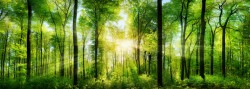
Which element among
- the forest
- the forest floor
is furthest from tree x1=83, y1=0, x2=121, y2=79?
the forest floor

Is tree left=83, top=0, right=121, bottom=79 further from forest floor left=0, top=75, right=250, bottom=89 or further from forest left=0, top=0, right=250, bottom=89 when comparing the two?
forest floor left=0, top=75, right=250, bottom=89

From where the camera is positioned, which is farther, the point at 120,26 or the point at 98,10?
the point at 120,26

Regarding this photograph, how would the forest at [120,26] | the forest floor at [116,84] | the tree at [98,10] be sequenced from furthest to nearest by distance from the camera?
the tree at [98,10] → the forest at [120,26] → the forest floor at [116,84]

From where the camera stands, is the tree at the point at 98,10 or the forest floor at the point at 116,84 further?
the tree at the point at 98,10

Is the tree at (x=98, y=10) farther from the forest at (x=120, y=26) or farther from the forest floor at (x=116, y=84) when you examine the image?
the forest floor at (x=116, y=84)

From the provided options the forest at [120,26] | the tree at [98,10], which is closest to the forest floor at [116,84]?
the forest at [120,26]

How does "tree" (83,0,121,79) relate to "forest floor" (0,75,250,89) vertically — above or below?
above

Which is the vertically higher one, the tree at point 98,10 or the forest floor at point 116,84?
the tree at point 98,10

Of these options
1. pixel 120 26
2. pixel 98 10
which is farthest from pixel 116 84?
pixel 120 26

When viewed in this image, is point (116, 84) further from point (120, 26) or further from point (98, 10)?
point (120, 26)

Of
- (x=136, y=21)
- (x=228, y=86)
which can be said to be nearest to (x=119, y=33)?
(x=136, y=21)

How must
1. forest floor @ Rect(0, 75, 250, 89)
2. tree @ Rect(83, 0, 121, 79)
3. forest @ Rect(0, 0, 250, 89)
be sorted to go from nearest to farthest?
forest floor @ Rect(0, 75, 250, 89) < forest @ Rect(0, 0, 250, 89) < tree @ Rect(83, 0, 121, 79)

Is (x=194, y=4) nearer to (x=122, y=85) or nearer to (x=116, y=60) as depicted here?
(x=122, y=85)

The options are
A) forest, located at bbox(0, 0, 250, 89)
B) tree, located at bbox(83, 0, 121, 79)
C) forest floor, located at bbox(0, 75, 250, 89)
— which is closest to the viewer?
forest floor, located at bbox(0, 75, 250, 89)
